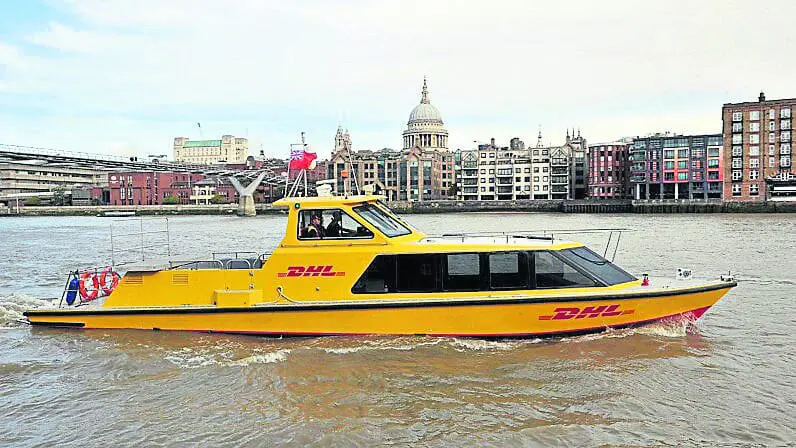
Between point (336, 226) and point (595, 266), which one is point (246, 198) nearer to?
point (336, 226)

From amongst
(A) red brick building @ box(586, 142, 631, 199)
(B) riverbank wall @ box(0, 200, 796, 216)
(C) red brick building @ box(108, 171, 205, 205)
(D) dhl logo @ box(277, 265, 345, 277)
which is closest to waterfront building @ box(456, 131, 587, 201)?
(A) red brick building @ box(586, 142, 631, 199)

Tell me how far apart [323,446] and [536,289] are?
460 centimetres

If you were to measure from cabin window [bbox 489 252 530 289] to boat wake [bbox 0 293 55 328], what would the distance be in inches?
307

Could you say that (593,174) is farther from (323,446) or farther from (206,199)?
(323,446)

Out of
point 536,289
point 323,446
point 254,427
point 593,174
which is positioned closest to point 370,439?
point 323,446

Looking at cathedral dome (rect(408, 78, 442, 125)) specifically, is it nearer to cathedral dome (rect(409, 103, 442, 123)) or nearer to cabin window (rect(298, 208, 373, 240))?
cathedral dome (rect(409, 103, 442, 123))

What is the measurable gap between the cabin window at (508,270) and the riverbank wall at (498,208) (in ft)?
240

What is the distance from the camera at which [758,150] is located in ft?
268

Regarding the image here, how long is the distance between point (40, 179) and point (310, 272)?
134906mm

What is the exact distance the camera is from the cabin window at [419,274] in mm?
10445

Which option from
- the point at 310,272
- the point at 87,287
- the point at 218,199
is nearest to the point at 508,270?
the point at 310,272

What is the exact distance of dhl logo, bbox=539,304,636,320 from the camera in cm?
1017

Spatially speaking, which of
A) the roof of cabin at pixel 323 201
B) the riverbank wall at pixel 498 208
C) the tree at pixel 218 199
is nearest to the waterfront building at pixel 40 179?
the riverbank wall at pixel 498 208

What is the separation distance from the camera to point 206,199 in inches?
4523
